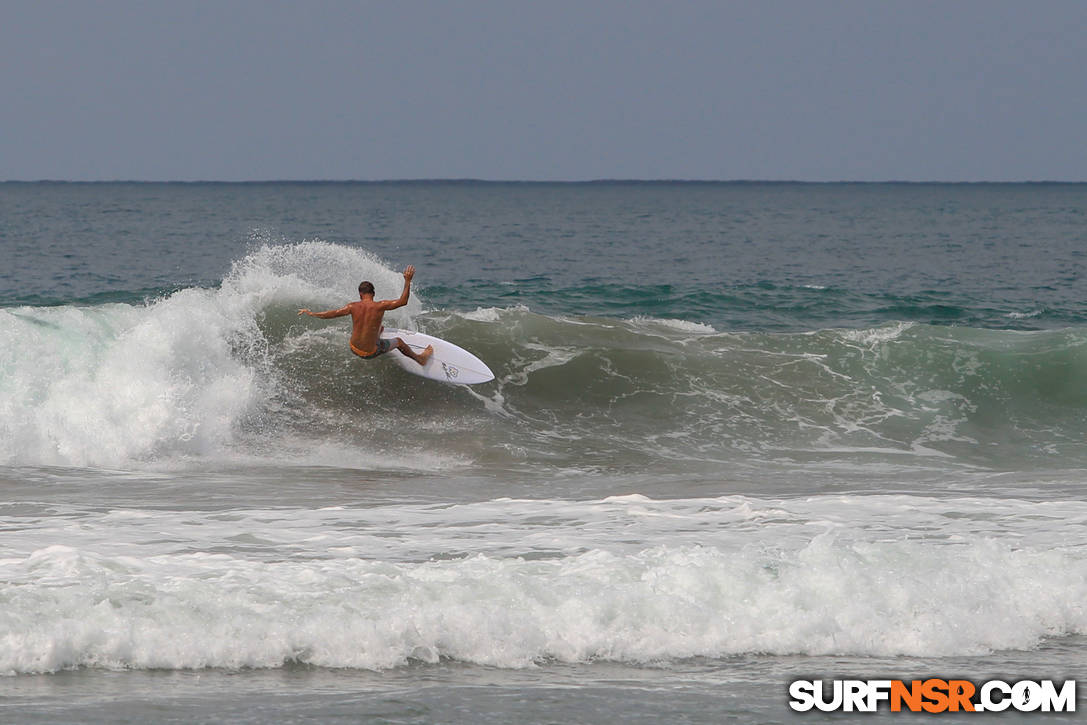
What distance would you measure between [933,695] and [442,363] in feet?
31.1

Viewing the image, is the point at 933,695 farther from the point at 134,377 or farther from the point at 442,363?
the point at 134,377

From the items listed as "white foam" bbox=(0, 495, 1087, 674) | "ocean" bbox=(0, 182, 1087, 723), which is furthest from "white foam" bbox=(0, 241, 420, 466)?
"white foam" bbox=(0, 495, 1087, 674)

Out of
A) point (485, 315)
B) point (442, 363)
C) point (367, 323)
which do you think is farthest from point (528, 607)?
point (485, 315)

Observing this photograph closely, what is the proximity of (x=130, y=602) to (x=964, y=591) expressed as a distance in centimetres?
479

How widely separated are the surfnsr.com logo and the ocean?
12cm

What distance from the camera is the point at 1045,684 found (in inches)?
247

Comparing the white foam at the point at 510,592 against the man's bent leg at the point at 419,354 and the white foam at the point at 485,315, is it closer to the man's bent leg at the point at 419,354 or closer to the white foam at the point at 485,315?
the man's bent leg at the point at 419,354

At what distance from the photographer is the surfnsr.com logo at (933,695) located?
5945 millimetres

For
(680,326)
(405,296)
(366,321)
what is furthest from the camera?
(680,326)

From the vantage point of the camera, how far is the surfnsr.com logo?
5.95 meters

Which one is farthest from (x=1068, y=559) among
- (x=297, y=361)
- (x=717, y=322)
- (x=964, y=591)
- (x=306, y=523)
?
(x=717, y=322)

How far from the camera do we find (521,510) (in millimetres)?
9945

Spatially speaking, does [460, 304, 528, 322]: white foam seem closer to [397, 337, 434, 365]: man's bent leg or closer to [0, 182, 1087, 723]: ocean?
[0, 182, 1087, 723]: ocean

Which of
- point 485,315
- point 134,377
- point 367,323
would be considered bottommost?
point 134,377
